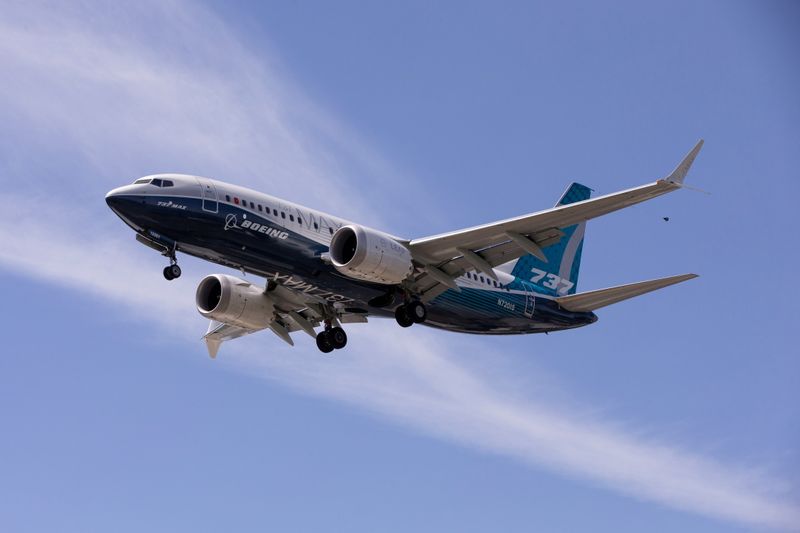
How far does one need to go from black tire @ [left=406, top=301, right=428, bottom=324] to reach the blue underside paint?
0.95m

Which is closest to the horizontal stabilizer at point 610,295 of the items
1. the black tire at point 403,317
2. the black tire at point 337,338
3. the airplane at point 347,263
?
the airplane at point 347,263

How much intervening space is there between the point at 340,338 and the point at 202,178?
373 inches

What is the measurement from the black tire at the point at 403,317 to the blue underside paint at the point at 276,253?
64 centimetres

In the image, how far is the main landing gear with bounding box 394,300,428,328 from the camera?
138 feet

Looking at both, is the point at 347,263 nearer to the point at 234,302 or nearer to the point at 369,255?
the point at 369,255

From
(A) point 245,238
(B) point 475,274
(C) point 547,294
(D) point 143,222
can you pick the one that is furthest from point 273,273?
(C) point 547,294

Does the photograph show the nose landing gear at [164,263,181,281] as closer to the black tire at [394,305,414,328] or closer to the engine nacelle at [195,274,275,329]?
the engine nacelle at [195,274,275,329]

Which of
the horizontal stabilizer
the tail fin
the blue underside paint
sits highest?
the tail fin

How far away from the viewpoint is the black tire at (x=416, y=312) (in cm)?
4209

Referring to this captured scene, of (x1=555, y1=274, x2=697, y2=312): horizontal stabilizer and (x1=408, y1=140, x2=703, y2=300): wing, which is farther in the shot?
(x1=555, y1=274, x2=697, y2=312): horizontal stabilizer

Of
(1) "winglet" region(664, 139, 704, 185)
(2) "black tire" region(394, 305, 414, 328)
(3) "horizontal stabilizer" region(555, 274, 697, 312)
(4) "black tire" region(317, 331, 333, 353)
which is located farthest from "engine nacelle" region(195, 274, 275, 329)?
(1) "winglet" region(664, 139, 704, 185)

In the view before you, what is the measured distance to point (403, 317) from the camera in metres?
42.1

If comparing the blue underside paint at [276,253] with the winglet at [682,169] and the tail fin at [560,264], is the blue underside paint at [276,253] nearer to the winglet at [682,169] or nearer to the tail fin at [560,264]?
the tail fin at [560,264]

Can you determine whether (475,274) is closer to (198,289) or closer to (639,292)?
(639,292)
